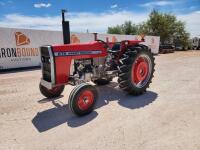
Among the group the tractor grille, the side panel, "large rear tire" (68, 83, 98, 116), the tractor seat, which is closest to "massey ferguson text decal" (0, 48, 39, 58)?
the tractor grille

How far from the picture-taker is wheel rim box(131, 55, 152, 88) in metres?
5.27

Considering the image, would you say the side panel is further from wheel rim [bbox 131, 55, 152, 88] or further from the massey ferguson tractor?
wheel rim [bbox 131, 55, 152, 88]

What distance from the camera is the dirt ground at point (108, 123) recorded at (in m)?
2.96

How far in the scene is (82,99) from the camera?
154 inches

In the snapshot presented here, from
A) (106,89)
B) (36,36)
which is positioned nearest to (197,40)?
(36,36)

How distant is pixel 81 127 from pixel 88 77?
1.58m

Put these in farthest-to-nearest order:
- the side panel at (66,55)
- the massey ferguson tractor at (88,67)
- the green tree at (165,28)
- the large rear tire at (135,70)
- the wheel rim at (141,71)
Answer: the green tree at (165,28) → the wheel rim at (141,71) → the large rear tire at (135,70) → the side panel at (66,55) → the massey ferguson tractor at (88,67)

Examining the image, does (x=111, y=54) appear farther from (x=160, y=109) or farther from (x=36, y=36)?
(x=36, y=36)

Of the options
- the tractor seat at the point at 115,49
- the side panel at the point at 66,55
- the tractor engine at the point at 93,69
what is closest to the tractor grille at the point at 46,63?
the side panel at the point at 66,55

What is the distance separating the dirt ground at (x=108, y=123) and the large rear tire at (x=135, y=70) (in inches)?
12.0

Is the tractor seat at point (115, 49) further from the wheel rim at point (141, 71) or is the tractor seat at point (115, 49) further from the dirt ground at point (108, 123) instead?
the dirt ground at point (108, 123)

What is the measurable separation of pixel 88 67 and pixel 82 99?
3.80 ft

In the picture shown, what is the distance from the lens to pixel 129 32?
41.3m

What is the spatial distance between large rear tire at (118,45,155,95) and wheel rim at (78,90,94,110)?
1.09m
